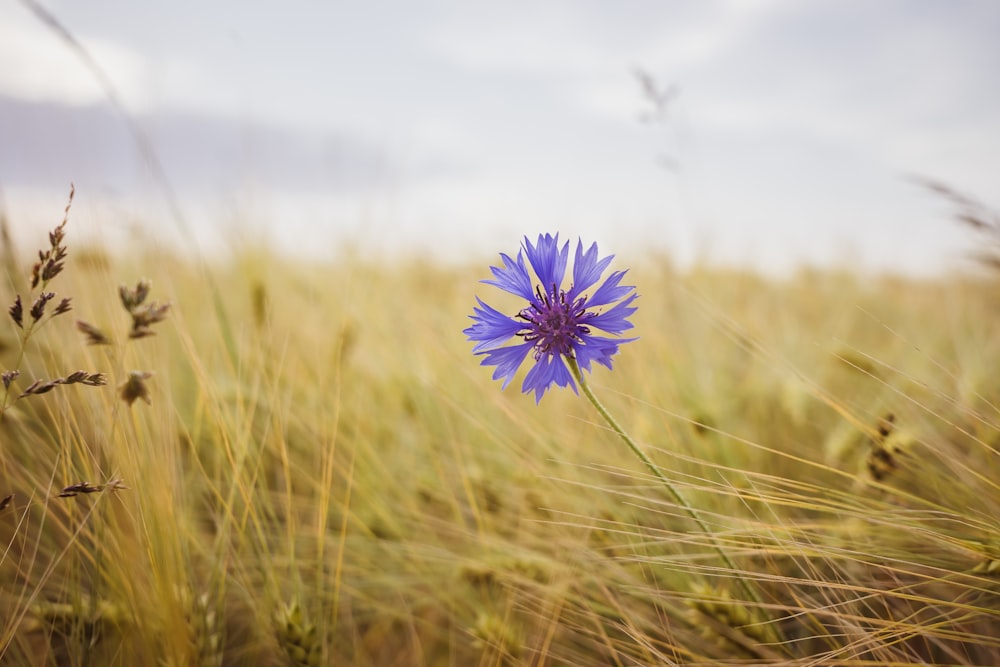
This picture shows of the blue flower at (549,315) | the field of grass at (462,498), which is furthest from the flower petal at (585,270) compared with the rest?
the field of grass at (462,498)

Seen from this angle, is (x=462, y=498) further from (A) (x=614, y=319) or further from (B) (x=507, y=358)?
(A) (x=614, y=319)

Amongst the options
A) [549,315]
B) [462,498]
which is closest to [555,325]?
[549,315]

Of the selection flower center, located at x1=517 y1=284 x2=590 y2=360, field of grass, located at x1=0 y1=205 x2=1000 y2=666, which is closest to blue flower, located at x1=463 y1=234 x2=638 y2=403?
flower center, located at x1=517 y1=284 x2=590 y2=360

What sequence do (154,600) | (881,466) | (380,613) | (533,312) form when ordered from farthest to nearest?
1. (380,613)
2. (881,466)
3. (154,600)
4. (533,312)

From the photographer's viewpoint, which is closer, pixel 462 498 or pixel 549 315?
pixel 549 315

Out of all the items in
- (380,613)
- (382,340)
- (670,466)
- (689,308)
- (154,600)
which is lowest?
(380,613)

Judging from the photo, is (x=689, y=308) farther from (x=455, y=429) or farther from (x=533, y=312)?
(x=533, y=312)

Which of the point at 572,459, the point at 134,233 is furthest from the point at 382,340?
the point at 134,233

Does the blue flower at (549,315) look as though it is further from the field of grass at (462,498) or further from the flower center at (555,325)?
the field of grass at (462,498)
